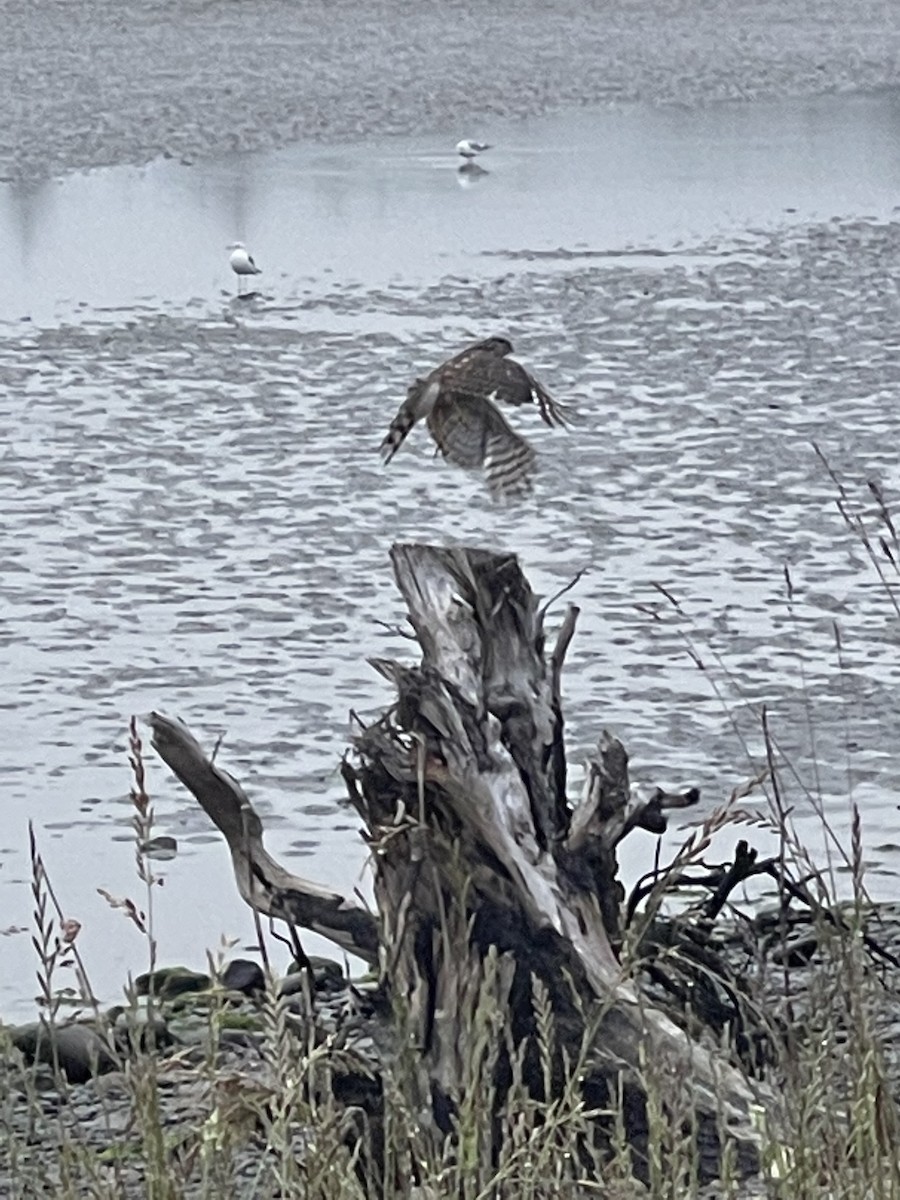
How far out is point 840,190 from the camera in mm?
16125

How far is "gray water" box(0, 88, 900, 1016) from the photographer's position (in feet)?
19.3

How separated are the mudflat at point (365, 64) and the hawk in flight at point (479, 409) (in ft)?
38.1

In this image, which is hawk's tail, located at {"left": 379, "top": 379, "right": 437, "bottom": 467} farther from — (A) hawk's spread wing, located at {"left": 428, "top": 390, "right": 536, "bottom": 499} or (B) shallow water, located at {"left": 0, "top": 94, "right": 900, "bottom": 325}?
(B) shallow water, located at {"left": 0, "top": 94, "right": 900, "bottom": 325}

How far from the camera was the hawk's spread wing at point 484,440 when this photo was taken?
15.9ft

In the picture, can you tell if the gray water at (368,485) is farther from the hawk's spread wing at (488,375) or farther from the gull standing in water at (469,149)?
the hawk's spread wing at (488,375)

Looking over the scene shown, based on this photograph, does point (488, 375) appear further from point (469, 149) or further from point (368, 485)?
point (469, 149)

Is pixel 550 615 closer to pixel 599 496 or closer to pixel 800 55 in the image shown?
pixel 599 496

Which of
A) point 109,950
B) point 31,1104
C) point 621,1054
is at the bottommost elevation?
Answer: point 109,950

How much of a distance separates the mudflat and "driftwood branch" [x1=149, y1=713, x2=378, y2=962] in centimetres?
1240

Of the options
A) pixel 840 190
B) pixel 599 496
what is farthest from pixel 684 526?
pixel 840 190

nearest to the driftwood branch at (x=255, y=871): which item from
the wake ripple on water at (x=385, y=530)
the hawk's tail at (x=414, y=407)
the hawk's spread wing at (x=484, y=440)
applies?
the wake ripple on water at (x=385, y=530)

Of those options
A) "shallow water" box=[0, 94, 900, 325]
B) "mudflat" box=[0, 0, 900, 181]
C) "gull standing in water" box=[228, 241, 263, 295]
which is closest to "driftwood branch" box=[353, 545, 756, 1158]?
"shallow water" box=[0, 94, 900, 325]

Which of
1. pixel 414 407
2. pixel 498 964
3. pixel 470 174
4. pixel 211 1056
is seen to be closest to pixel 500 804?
pixel 498 964

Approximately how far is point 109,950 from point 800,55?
20693 millimetres
